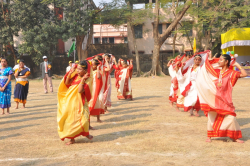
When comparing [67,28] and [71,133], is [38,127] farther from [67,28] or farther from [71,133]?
[67,28]

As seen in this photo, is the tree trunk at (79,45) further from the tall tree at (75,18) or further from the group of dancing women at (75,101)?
the group of dancing women at (75,101)

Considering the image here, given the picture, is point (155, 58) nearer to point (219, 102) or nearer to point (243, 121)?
point (243, 121)

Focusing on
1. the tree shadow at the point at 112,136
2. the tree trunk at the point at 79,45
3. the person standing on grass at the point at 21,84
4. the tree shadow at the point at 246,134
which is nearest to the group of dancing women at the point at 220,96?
the tree shadow at the point at 246,134

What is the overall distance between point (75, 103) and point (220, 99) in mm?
2508

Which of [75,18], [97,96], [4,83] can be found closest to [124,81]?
[4,83]

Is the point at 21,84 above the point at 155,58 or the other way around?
the other way around

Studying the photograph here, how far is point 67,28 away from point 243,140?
21243 millimetres

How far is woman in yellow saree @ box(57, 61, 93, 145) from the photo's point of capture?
16.5 feet

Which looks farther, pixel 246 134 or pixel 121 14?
pixel 121 14

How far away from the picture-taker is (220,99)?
5117 mm

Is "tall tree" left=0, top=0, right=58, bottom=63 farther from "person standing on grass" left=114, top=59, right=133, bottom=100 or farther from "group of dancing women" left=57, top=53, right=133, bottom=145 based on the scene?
"group of dancing women" left=57, top=53, right=133, bottom=145

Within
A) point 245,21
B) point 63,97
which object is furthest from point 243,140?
point 245,21

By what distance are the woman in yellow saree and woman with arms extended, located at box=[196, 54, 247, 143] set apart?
2057mm

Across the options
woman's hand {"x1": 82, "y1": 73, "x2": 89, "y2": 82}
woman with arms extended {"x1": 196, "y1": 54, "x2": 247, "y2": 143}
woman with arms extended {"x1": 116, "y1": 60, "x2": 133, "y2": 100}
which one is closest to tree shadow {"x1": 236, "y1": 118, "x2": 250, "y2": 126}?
woman with arms extended {"x1": 196, "y1": 54, "x2": 247, "y2": 143}
